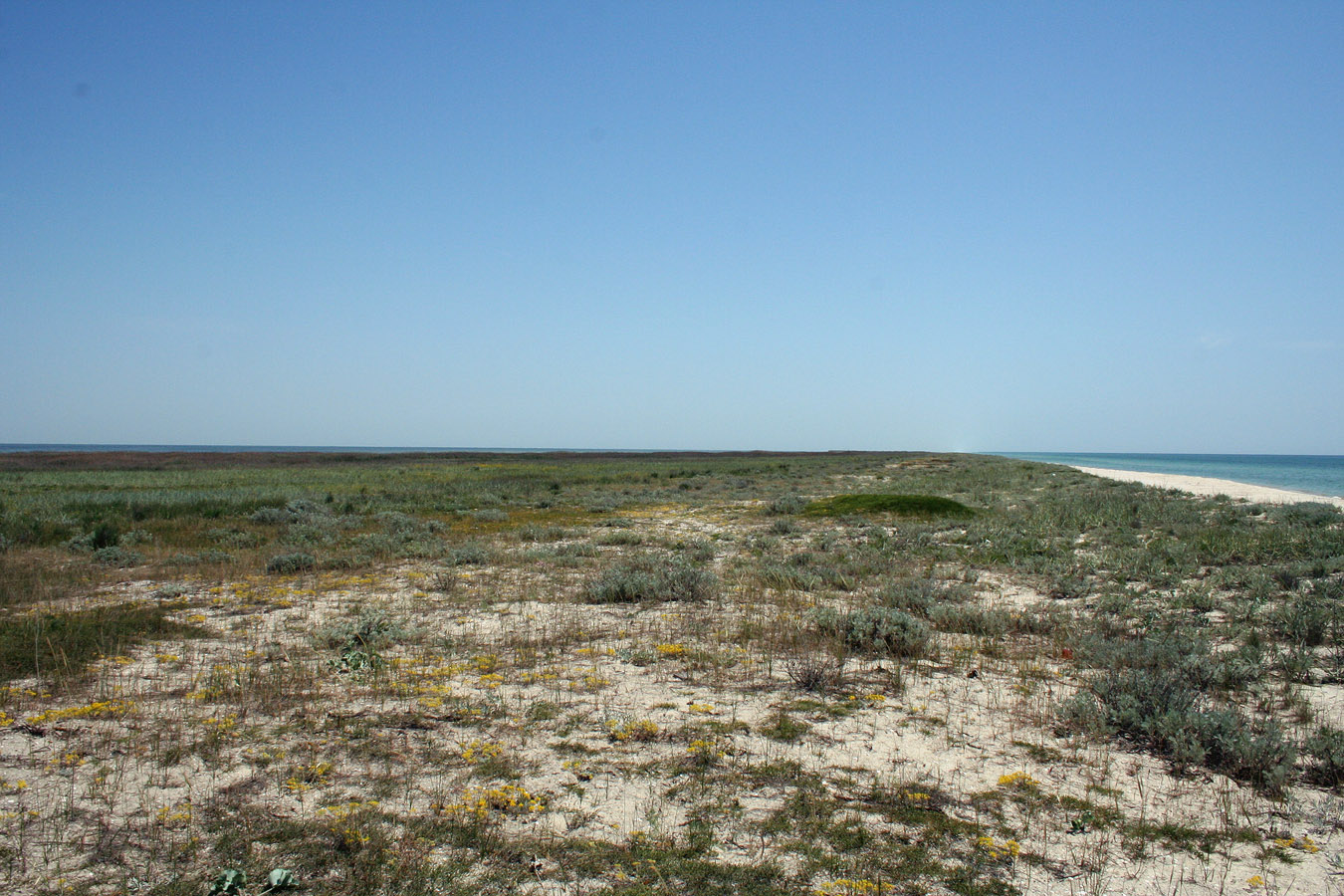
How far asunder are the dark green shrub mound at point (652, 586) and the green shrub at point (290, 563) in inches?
239

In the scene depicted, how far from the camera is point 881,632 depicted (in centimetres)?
790

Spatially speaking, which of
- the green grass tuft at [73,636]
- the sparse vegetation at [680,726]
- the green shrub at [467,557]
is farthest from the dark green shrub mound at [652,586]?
the green grass tuft at [73,636]

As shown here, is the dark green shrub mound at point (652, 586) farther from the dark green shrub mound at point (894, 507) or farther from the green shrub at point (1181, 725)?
the dark green shrub mound at point (894, 507)

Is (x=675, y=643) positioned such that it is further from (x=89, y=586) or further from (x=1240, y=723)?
(x=89, y=586)

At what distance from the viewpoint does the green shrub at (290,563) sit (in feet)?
43.3

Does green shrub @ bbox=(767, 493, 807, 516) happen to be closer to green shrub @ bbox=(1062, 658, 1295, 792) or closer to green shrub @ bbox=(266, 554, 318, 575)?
green shrub @ bbox=(266, 554, 318, 575)

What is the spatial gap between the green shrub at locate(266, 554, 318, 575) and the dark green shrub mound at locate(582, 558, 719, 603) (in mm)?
6081

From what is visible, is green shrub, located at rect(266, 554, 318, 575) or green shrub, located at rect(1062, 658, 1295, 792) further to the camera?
green shrub, located at rect(266, 554, 318, 575)

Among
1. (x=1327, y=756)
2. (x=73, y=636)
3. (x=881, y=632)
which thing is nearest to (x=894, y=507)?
(x=881, y=632)

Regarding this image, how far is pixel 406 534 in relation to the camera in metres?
17.5

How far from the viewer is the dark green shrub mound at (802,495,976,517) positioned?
70.7ft

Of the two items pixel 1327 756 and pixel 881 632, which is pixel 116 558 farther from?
pixel 1327 756

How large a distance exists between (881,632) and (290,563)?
435 inches

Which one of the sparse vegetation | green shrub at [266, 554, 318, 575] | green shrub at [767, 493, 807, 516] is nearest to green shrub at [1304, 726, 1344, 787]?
the sparse vegetation
